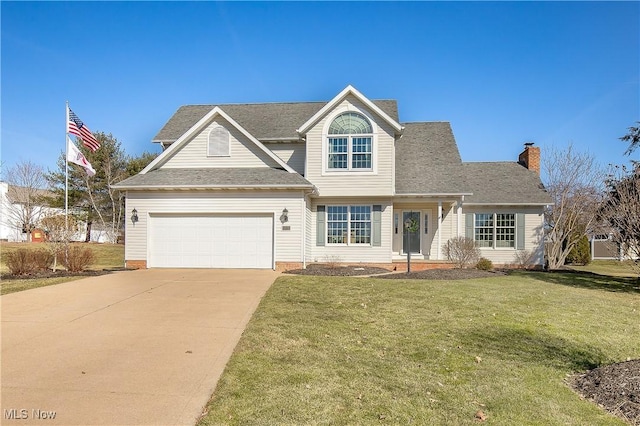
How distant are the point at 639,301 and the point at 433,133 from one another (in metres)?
12.7

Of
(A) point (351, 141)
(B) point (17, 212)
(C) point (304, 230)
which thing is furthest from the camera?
(B) point (17, 212)

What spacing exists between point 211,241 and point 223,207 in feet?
4.64

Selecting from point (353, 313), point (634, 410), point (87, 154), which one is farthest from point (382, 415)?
point (87, 154)

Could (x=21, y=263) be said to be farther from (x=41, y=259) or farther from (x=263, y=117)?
(x=263, y=117)

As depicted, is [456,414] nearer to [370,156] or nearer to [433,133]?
[370,156]

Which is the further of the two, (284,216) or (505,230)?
(505,230)

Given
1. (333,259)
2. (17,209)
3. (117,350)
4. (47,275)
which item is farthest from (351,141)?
(17,209)

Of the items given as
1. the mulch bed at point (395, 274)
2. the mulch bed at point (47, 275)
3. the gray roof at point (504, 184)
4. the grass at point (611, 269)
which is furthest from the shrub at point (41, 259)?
the grass at point (611, 269)

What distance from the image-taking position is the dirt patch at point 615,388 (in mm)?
4511

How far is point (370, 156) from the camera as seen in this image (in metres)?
17.7

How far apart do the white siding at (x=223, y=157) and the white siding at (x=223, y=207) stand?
1.81 m

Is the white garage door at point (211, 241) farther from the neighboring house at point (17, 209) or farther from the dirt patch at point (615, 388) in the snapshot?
the neighboring house at point (17, 209)

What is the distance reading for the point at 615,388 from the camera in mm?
4969

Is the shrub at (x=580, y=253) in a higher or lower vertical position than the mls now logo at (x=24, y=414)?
higher
